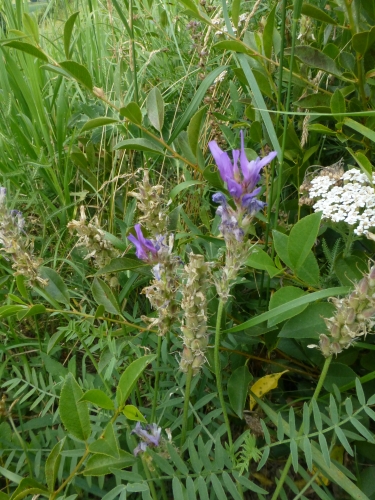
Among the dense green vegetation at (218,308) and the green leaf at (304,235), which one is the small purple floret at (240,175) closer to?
the dense green vegetation at (218,308)

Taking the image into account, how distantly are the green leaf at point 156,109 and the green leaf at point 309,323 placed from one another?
0.46 m

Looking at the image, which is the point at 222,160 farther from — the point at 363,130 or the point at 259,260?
the point at 363,130

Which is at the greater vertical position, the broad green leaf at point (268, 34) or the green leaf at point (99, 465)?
the broad green leaf at point (268, 34)

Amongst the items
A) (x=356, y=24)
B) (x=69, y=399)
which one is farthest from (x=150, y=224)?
(x=356, y=24)

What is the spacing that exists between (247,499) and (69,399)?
0.46 m

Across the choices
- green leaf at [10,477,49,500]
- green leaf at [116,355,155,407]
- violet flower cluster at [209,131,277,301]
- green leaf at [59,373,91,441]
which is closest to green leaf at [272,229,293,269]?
violet flower cluster at [209,131,277,301]

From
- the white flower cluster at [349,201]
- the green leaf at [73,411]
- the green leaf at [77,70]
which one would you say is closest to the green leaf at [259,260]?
the white flower cluster at [349,201]

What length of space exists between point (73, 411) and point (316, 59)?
82 centimetres

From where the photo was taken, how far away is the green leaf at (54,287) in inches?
37.4

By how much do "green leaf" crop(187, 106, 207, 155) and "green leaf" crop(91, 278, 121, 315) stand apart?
0.33 meters

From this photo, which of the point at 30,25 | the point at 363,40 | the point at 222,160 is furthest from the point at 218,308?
the point at 30,25

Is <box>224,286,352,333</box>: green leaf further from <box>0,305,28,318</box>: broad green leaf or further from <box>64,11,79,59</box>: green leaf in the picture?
<box>64,11,79,59</box>: green leaf

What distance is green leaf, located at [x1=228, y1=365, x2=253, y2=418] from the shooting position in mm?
907

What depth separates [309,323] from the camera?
0.85 m
